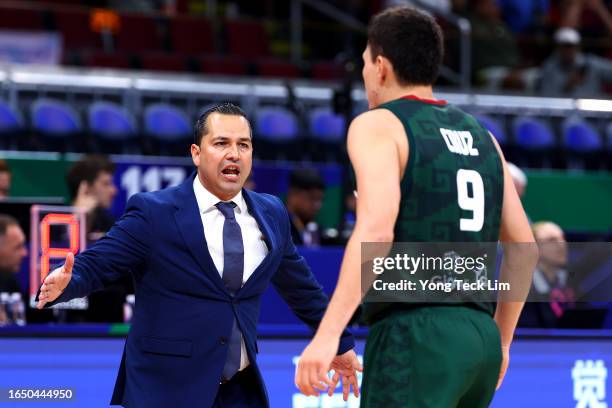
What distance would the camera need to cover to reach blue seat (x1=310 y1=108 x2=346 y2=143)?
11.9 meters

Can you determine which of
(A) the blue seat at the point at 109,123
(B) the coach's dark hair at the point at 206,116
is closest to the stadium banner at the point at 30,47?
(A) the blue seat at the point at 109,123

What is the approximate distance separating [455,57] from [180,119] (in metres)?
4.59

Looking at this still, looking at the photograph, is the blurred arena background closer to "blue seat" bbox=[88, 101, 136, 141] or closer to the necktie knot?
"blue seat" bbox=[88, 101, 136, 141]

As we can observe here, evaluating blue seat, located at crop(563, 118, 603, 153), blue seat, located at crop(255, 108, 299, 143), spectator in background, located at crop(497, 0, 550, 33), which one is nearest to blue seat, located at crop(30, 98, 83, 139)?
blue seat, located at crop(255, 108, 299, 143)

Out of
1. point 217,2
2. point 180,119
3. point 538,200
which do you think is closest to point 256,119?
point 180,119

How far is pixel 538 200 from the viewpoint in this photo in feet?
36.3

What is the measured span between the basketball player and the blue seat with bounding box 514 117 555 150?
9.54 metres

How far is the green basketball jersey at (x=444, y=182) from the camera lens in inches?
126

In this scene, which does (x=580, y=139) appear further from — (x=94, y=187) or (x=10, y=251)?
(x=10, y=251)

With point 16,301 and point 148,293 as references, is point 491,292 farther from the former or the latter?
point 16,301

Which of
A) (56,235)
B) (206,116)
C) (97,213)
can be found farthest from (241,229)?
(97,213)

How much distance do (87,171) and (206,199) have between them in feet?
11.3

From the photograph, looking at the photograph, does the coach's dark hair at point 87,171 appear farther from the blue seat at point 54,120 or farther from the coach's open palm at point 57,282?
the coach's open palm at point 57,282

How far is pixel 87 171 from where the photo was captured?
7.25 meters
